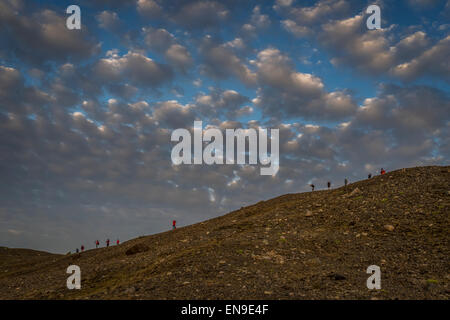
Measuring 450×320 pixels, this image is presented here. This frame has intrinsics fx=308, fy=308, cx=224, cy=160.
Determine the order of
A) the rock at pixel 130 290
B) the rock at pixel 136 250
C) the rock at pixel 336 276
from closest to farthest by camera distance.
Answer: the rock at pixel 130 290, the rock at pixel 336 276, the rock at pixel 136 250

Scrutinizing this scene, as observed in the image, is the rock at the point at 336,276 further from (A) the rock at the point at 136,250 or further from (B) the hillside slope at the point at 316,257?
(A) the rock at the point at 136,250

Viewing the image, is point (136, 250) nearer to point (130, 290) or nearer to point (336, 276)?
point (130, 290)

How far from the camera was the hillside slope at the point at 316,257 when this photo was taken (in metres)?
10.6

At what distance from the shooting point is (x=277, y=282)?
436 inches

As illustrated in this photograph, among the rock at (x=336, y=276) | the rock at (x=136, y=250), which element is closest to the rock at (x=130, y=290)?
the rock at (x=336, y=276)

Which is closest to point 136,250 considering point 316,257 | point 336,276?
point 316,257

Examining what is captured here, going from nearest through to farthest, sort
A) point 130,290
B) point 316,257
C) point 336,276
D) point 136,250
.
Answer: point 130,290 < point 336,276 < point 316,257 < point 136,250

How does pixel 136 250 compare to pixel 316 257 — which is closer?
pixel 316 257

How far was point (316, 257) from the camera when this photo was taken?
14250 mm

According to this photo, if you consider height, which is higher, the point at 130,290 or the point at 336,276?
the point at 336,276

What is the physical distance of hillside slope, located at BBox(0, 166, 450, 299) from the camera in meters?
10.6
